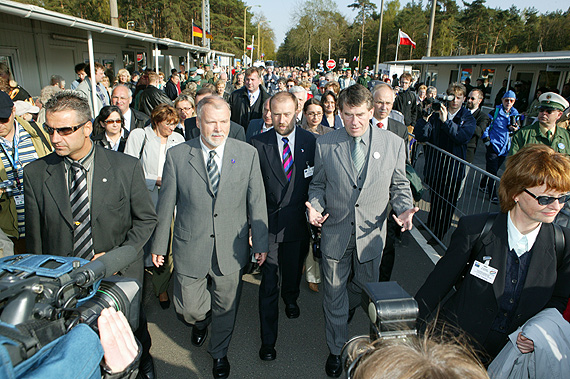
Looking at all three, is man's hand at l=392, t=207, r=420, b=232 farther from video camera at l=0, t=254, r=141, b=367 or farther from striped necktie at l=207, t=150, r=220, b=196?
video camera at l=0, t=254, r=141, b=367

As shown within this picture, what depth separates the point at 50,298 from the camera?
122 centimetres

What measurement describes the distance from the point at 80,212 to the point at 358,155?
6.92 ft

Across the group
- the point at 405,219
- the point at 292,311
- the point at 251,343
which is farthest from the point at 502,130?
the point at 251,343

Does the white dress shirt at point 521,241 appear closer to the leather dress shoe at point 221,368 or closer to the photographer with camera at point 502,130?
the leather dress shoe at point 221,368

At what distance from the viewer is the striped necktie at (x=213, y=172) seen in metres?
2.96

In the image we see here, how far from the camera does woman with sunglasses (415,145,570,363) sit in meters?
1.99

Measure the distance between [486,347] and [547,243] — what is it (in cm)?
67

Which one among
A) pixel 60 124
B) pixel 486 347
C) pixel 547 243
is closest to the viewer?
pixel 547 243

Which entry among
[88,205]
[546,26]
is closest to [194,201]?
[88,205]

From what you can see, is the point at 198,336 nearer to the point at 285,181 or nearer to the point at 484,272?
the point at 285,181

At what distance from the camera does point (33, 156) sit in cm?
338

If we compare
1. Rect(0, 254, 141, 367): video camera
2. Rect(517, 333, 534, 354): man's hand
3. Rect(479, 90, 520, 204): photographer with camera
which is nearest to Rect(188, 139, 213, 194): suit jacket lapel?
Rect(0, 254, 141, 367): video camera

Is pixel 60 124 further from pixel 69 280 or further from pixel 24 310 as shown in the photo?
pixel 24 310

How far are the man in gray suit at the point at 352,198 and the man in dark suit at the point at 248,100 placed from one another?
433 cm
